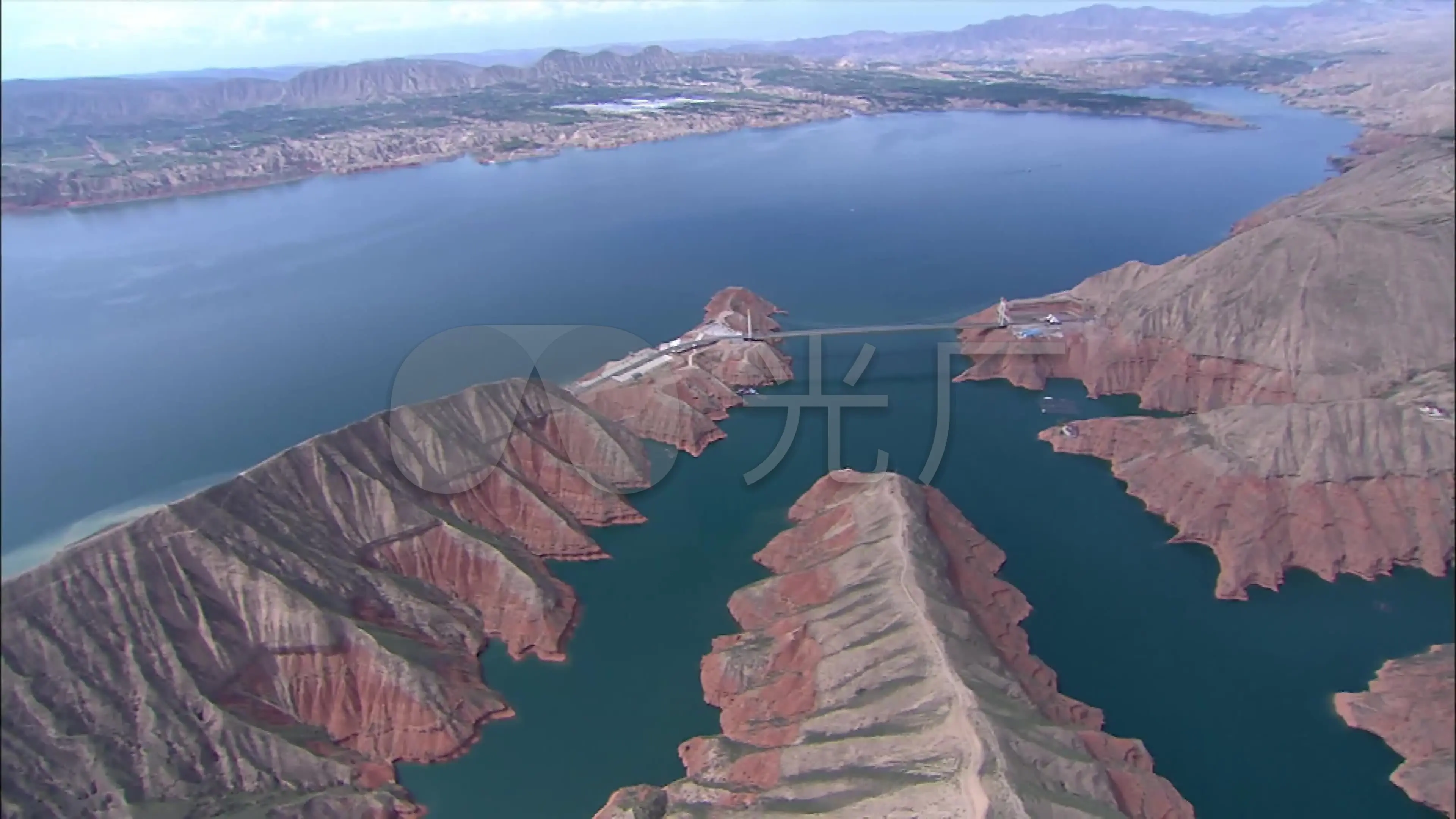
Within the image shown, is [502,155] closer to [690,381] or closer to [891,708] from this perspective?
[690,381]

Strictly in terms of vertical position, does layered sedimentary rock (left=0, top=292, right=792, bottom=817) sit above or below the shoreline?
below

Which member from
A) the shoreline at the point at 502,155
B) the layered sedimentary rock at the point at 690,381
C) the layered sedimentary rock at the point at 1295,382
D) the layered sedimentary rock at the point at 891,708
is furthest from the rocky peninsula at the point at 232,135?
the layered sedimentary rock at the point at 1295,382

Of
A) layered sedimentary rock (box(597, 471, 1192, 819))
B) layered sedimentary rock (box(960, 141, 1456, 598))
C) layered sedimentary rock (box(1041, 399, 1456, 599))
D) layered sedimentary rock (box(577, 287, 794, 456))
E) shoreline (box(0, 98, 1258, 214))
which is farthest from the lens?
shoreline (box(0, 98, 1258, 214))

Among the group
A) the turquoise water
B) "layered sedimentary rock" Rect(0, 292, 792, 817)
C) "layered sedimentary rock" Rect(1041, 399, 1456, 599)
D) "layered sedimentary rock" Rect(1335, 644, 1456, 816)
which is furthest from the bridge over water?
"layered sedimentary rock" Rect(1335, 644, 1456, 816)

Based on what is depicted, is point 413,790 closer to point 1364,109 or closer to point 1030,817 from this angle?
point 1030,817

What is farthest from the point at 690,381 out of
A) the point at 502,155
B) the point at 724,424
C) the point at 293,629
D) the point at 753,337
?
the point at 502,155

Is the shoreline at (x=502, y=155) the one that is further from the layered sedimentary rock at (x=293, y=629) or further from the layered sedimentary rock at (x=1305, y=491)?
the layered sedimentary rock at (x=1305, y=491)

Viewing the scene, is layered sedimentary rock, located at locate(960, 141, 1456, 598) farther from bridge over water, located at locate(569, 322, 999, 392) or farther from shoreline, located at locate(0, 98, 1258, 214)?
shoreline, located at locate(0, 98, 1258, 214)
